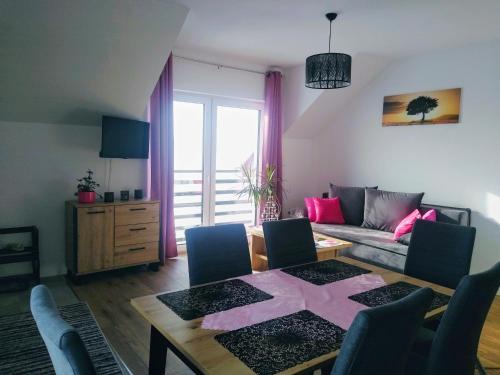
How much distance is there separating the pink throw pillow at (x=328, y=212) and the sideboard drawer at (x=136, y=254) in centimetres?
215

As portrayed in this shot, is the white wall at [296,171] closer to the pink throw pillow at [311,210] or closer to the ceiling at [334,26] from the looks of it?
the pink throw pillow at [311,210]

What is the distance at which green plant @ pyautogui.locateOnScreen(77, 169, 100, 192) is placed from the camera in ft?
13.0

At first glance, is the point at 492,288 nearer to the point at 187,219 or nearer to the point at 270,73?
the point at 187,219

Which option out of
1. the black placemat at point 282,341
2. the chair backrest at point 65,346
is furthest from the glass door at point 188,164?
the chair backrest at point 65,346

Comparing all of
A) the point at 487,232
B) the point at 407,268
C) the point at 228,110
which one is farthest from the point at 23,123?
the point at 487,232

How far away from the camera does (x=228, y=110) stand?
17.7 ft

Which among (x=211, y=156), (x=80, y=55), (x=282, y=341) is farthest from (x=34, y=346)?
(x=211, y=156)

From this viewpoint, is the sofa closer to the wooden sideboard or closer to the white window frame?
the white window frame

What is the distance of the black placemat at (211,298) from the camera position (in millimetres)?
1703

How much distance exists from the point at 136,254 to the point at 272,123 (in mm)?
2681

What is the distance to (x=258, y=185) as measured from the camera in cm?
566

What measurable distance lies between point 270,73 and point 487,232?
3.38 m

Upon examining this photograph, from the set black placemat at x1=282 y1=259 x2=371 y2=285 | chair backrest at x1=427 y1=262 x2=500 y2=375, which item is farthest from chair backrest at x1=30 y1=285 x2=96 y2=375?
black placemat at x1=282 y1=259 x2=371 y2=285

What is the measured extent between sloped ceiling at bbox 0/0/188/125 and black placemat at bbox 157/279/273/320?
2.28 metres
